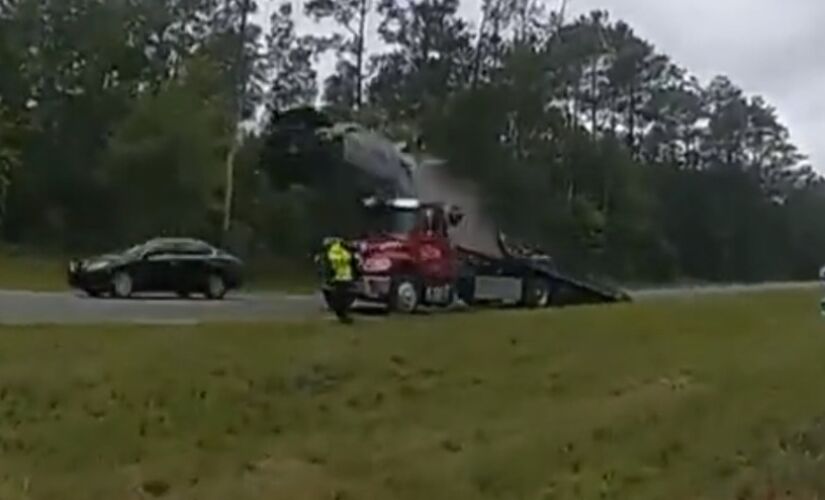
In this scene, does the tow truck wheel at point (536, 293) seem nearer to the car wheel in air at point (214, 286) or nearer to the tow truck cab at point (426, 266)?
the tow truck cab at point (426, 266)

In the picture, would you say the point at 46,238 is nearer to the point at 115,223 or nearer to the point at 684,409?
the point at 115,223

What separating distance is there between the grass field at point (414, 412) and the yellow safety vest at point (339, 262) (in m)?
1.51

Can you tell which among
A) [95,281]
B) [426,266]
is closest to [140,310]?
[426,266]

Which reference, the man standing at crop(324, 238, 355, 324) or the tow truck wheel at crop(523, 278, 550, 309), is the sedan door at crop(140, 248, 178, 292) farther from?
the man standing at crop(324, 238, 355, 324)

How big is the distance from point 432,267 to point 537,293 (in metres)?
3.21

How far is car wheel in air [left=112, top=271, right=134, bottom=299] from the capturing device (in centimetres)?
3055

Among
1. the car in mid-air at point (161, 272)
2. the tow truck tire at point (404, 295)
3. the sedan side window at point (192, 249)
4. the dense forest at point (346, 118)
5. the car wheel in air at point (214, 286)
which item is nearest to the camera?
the tow truck tire at point (404, 295)

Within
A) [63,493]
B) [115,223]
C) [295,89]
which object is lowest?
[63,493]

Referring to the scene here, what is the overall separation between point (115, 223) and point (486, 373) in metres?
36.0

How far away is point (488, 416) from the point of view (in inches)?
625

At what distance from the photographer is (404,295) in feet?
83.6

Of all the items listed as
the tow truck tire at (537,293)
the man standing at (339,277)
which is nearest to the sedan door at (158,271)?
the tow truck tire at (537,293)

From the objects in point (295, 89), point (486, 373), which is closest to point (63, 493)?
point (486, 373)

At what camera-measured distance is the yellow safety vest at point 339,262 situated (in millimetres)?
22141
